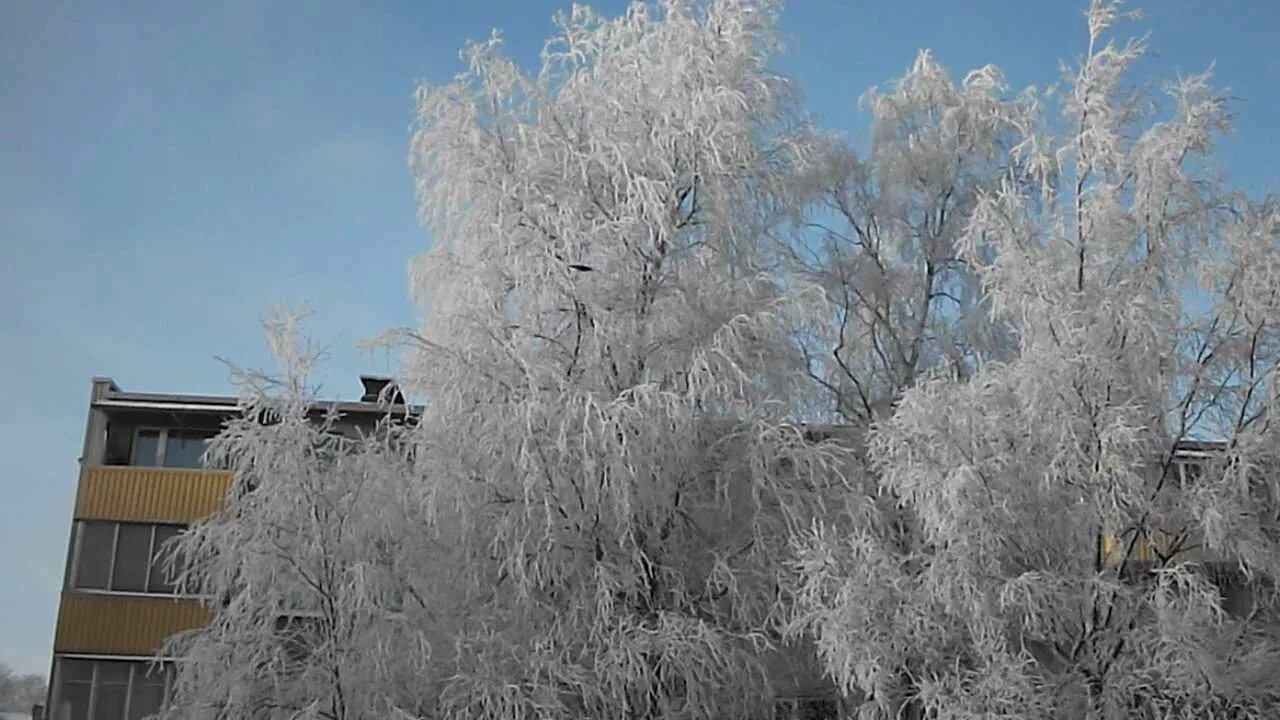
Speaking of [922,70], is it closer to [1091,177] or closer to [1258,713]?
[1091,177]

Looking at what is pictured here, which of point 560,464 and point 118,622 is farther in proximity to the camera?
point 118,622

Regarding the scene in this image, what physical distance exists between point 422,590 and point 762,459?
422cm

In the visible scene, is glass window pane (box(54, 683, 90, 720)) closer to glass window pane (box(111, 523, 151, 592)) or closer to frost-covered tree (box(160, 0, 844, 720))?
glass window pane (box(111, 523, 151, 592))

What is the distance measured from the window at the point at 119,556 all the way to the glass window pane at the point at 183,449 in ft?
4.59

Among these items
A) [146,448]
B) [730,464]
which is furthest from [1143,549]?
[146,448]

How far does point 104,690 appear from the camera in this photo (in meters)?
27.5

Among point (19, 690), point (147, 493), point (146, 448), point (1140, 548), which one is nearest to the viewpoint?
point (1140, 548)

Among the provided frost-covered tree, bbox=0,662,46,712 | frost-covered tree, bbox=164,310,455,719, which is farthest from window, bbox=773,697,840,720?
frost-covered tree, bbox=0,662,46,712

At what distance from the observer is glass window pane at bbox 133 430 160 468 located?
96.1 feet

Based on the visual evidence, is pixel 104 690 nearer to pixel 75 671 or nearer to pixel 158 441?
pixel 75 671

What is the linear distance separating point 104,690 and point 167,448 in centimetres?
464

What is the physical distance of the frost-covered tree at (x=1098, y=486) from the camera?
639 inches

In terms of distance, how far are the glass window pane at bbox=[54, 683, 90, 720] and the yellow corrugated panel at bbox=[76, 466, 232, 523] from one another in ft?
10.0

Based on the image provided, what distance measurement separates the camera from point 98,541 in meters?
28.2
